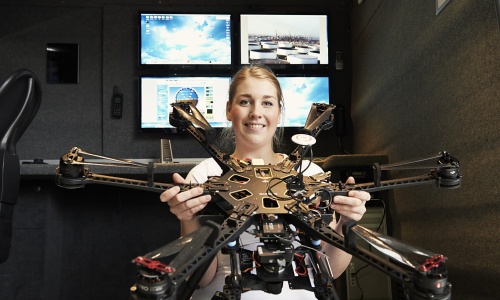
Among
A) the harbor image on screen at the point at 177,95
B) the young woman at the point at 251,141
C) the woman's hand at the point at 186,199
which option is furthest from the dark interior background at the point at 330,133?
the woman's hand at the point at 186,199

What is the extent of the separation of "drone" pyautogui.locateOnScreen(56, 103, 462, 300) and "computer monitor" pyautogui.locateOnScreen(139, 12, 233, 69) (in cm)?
163

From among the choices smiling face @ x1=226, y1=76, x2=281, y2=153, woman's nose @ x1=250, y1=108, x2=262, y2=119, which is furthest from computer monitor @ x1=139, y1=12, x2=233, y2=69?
woman's nose @ x1=250, y1=108, x2=262, y2=119

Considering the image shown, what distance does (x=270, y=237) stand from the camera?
812 mm

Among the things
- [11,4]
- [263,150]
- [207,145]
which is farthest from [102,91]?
[207,145]

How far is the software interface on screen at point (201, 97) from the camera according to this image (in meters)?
2.58

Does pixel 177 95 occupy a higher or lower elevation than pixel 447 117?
higher

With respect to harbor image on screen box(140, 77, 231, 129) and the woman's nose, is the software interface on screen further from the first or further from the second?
the woman's nose

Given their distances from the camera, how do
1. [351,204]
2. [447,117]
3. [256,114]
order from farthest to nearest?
1. [447,117]
2. [256,114]
3. [351,204]

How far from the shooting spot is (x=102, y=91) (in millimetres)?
2707

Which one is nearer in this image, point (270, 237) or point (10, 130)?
point (270, 237)

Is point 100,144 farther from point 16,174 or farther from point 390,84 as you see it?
point 390,84

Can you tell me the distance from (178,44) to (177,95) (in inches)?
12.7

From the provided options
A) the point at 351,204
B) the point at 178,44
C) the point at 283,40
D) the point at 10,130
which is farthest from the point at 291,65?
the point at 351,204

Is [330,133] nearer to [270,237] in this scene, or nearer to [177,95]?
[177,95]
